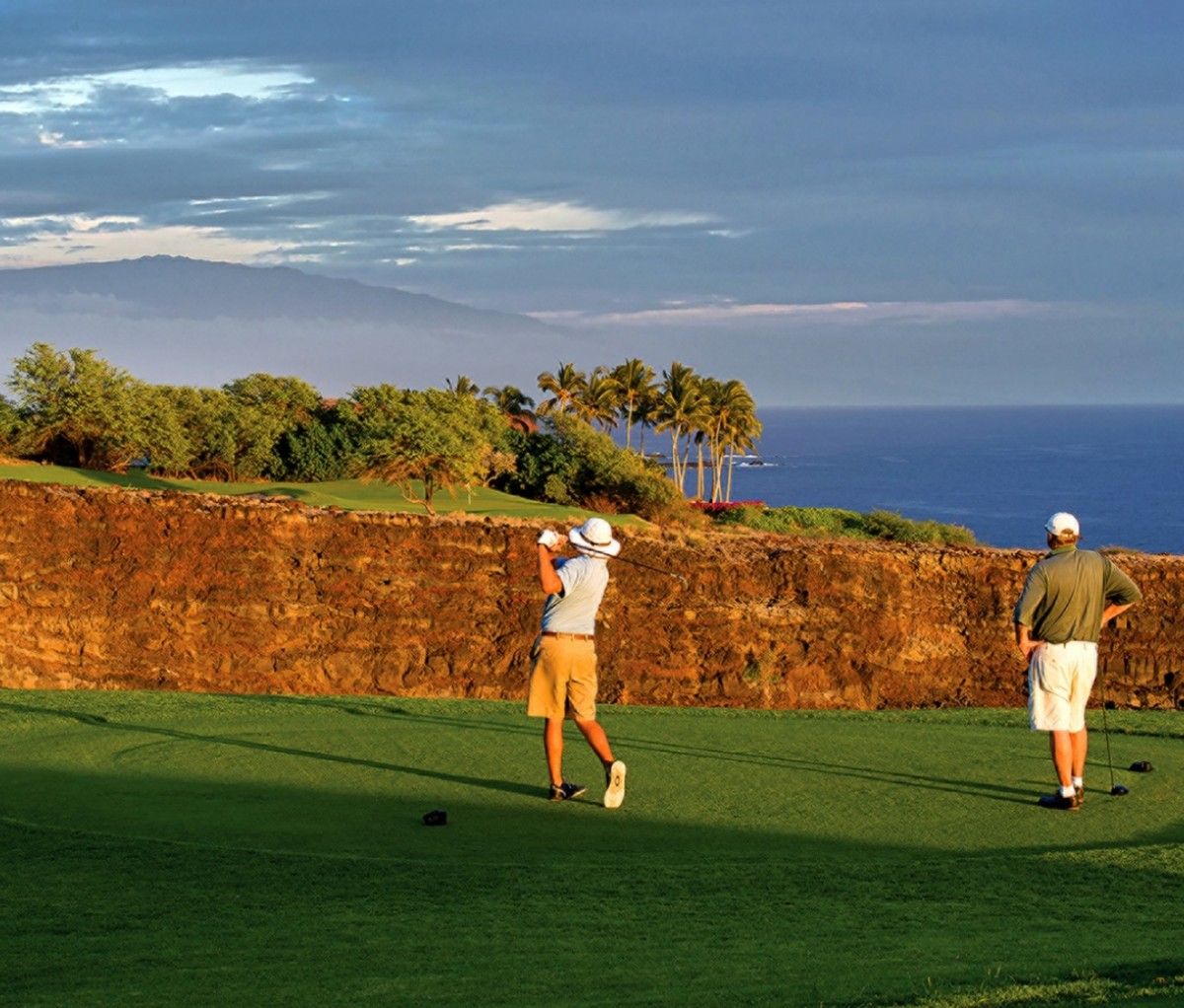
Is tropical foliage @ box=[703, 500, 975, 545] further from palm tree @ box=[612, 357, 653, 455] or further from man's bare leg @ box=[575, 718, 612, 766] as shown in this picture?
man's bare leg @ box=[575, 718, 612, 766]

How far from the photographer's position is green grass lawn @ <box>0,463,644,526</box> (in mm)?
55719

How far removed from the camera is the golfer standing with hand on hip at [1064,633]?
9359 millimetres

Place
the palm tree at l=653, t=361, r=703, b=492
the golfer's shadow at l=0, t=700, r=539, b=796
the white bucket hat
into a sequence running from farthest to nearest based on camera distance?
the palm tree at l=653, t=361, r=703, b=492, the golfer's shadow at l=0, t=700, r=539, b=796, the white bucket hat

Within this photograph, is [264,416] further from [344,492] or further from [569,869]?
[569,869]

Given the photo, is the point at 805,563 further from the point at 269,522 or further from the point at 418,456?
the point at 418,456

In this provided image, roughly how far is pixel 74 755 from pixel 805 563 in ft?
29.9

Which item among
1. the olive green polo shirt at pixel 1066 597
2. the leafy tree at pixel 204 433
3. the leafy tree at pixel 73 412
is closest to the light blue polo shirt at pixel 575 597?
the olive green polo shirt at pixel 1066 597

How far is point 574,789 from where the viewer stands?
949 centimetres

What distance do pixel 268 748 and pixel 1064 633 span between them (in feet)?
18.7

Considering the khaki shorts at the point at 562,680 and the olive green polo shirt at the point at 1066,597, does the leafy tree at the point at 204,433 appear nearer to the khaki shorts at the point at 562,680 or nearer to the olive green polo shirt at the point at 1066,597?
the khaki shorts at the point at 562,680

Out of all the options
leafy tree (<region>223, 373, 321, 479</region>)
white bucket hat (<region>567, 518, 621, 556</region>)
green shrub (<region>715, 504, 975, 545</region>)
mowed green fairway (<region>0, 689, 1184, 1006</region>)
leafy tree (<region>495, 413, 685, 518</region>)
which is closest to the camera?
mowed green fairway (<region>0, 689, 1184, 1006</region>)

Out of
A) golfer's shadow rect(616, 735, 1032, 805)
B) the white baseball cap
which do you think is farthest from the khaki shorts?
the white baseball cap

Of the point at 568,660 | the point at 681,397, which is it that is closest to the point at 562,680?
the point at 568,660

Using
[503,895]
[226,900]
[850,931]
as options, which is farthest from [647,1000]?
[226,900]
